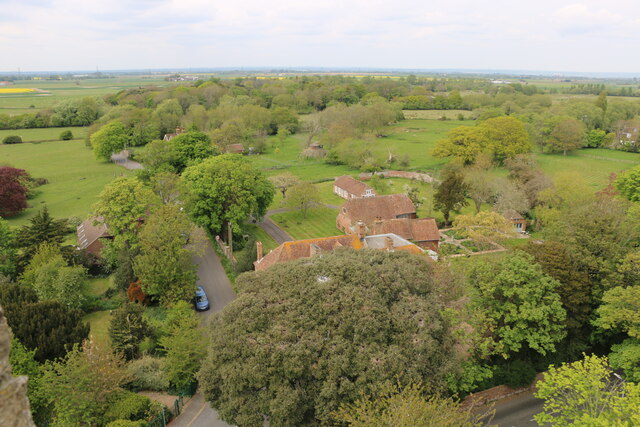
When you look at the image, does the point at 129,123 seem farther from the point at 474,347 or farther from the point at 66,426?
the point at 474,347

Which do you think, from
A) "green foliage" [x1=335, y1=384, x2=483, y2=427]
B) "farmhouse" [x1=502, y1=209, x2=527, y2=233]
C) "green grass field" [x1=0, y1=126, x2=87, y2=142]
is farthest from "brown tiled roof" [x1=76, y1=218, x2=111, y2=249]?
"green grass field" [x1=0, y1=126, x2=87, y2=142]

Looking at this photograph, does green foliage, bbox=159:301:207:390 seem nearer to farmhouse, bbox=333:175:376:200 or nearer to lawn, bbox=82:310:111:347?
lawn, bbox=82:310:111:347

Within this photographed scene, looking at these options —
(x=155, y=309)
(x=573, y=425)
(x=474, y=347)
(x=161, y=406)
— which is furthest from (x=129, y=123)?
(x=573, y=425)

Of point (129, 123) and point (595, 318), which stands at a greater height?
point (129, 123)

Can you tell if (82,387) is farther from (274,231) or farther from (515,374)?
(274,231)

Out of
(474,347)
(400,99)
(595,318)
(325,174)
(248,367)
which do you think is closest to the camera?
(248,367)

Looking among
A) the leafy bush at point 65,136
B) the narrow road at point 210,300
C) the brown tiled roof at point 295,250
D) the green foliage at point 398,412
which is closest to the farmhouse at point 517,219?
the brown tiled roof at point 295,250

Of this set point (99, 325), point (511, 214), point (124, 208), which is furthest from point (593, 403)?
point (124, 208)
